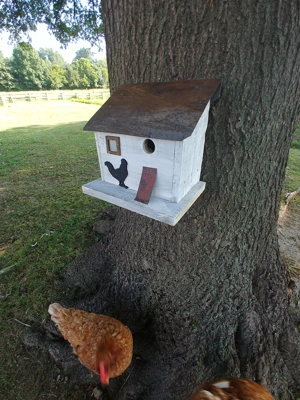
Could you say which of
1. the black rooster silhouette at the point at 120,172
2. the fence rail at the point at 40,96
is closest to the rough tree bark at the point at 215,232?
the black rooster silhouette at the point at 120,172

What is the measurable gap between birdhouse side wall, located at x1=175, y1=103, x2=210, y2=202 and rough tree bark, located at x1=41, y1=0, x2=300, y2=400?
0.38 ft

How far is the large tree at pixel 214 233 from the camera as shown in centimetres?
95

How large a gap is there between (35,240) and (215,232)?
6.52 ft

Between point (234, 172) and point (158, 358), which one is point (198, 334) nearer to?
point (158, 358)

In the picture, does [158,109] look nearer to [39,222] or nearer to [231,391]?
[231,391]

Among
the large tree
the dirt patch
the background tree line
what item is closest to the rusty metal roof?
the large tree

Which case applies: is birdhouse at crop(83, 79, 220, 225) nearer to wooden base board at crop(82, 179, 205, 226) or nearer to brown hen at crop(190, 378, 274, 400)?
wooden base board at crop(82, 179, 205, 226)

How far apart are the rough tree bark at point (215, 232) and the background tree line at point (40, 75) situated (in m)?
31.4

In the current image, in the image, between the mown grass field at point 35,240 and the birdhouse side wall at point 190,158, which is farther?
the mown grass field at point 35,240

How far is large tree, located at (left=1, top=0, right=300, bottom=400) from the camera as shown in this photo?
0.95 metres

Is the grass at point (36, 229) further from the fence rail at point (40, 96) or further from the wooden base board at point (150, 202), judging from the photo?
the fence rail at point (40, 96)

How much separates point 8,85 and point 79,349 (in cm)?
3559

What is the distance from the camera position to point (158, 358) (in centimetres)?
154

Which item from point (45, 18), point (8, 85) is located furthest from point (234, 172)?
point (8, 85)
